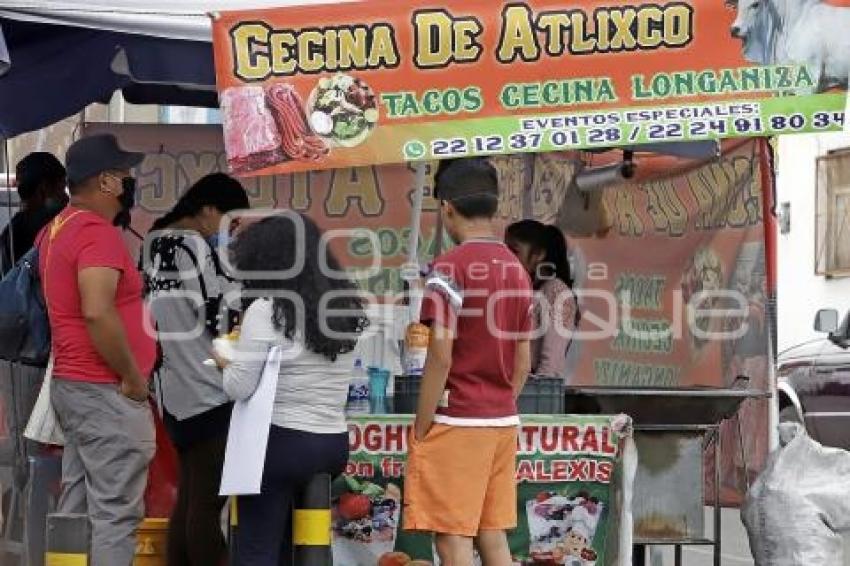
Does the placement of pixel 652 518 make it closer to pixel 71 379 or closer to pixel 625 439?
pixel 625 439

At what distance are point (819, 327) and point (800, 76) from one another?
744 cm

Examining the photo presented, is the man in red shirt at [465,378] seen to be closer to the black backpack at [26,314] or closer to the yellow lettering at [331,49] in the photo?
the yellow lettering at [331,49]

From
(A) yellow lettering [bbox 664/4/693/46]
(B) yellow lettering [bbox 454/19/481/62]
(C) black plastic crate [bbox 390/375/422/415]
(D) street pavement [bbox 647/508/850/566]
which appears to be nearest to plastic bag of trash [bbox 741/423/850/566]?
(D) street pavement [bbox 647/508/850/566]

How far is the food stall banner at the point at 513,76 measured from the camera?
25.0 feet

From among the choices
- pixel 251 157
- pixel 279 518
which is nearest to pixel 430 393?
pixel 279 518

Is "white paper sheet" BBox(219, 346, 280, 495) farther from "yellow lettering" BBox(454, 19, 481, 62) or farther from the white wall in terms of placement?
the white wall

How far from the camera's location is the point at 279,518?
6988mm

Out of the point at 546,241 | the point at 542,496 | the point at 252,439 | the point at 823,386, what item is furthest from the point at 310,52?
the point at 823,386

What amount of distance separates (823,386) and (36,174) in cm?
849

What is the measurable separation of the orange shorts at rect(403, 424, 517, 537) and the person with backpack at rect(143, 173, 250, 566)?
116cm

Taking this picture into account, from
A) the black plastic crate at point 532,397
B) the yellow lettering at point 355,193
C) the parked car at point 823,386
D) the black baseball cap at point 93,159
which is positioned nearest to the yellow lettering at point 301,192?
the yellow lettering at point 355,193

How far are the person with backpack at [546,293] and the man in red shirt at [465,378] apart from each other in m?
2.40

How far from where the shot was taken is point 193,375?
25.7 feet

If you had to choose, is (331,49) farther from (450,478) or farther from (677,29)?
(450,478)
